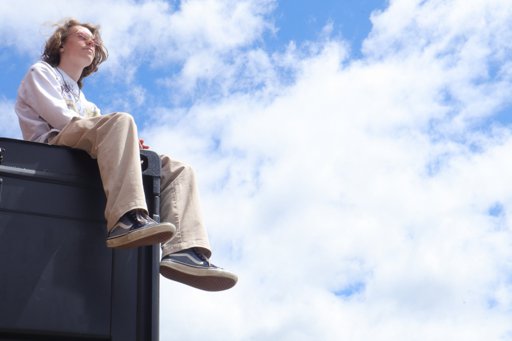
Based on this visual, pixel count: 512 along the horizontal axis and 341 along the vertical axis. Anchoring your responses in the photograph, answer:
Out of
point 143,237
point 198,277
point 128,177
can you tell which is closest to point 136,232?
point 143,237

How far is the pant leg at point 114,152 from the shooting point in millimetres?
2326

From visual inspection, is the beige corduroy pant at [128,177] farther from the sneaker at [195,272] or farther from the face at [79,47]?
the face at [79,47]

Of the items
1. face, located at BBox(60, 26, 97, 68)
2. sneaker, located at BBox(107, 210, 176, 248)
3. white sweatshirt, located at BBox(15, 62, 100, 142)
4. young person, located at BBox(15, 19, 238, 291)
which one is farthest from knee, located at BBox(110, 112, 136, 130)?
face, located at BBox(60, 26, 97, 68)

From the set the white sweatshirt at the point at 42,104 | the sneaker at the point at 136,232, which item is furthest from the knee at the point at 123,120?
the sneaker at the point at 136,232

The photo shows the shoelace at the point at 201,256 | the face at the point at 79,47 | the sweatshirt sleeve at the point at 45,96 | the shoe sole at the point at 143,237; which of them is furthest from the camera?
the face at the point at 79,47

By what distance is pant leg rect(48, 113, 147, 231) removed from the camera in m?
2.33

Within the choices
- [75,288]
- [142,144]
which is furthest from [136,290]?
[142,144]

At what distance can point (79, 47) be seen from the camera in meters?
3.11

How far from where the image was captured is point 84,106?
119 inches

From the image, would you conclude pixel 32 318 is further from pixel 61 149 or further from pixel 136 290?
pixel 61 149

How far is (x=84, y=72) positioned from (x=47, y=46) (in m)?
0.19

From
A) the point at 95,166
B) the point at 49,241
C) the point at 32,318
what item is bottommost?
the point at 32,318

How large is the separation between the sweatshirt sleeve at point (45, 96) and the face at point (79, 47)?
0.24 m

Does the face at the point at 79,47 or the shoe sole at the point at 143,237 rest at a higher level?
the face at the point at 79,47
